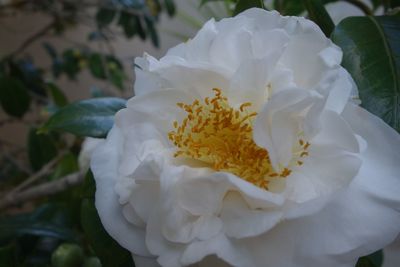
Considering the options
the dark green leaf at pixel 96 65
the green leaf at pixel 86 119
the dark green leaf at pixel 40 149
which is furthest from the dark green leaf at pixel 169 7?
the green leaf at pixel 86 119

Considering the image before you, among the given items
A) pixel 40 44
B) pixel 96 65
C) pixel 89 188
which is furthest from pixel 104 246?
pixel 40 44

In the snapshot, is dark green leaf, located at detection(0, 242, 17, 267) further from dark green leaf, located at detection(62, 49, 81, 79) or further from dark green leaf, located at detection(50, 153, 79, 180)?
dark green leaf, located at detection(62, 49, 81, 79)

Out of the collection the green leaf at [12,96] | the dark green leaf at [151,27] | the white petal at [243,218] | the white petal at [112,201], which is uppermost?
the white petal at [243,218]

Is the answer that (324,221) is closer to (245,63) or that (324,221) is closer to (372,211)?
(372,211)

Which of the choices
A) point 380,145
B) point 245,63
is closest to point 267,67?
point 245,63

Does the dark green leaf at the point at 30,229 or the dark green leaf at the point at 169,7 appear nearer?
the dark green leaf at the point at 30,229

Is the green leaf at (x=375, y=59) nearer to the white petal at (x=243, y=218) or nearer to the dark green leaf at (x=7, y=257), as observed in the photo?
the white petal at (x=243, y=218)
